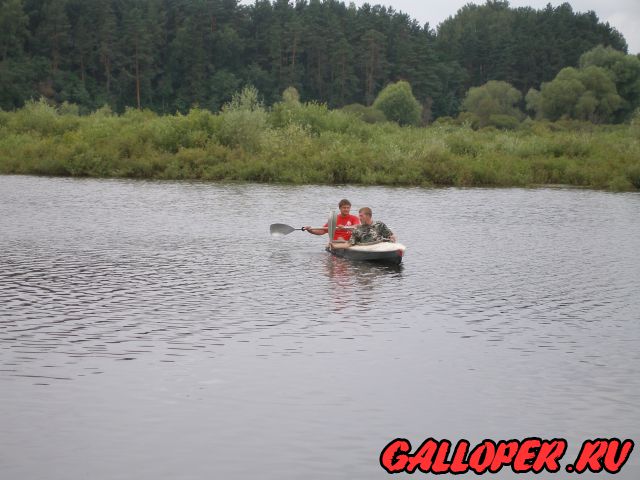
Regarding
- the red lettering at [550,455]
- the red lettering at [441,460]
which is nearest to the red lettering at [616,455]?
the red lettering at [550,455]

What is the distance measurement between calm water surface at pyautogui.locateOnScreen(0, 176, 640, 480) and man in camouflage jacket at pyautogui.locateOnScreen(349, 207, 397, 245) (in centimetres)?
73

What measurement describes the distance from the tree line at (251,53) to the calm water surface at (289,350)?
80740mm

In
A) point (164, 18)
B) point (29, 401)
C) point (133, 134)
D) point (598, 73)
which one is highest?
point (164, 18)

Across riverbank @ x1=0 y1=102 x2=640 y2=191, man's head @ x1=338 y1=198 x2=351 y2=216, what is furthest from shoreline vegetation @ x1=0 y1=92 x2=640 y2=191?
man's head @ x1=338 y1=198 x2=351 y2=216

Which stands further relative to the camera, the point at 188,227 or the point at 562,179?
the point at 562,179

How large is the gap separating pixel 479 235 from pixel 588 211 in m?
9.48

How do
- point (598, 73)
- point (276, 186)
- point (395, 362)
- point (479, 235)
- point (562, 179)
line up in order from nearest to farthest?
point (395, 362) < point (479, 235) < point (276, 186) < point (562, 179) < point (598, 73)

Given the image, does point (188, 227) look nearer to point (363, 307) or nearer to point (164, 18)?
point (363, 307)

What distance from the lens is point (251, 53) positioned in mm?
127250

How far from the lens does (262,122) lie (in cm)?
5050

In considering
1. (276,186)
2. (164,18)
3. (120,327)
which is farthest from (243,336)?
(164,18)

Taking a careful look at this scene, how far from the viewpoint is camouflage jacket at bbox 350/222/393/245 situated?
68.8ft

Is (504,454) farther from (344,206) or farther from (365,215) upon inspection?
(344,206)

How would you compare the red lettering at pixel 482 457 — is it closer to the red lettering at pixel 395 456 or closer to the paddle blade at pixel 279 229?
the red lettering at pixel 395 456
